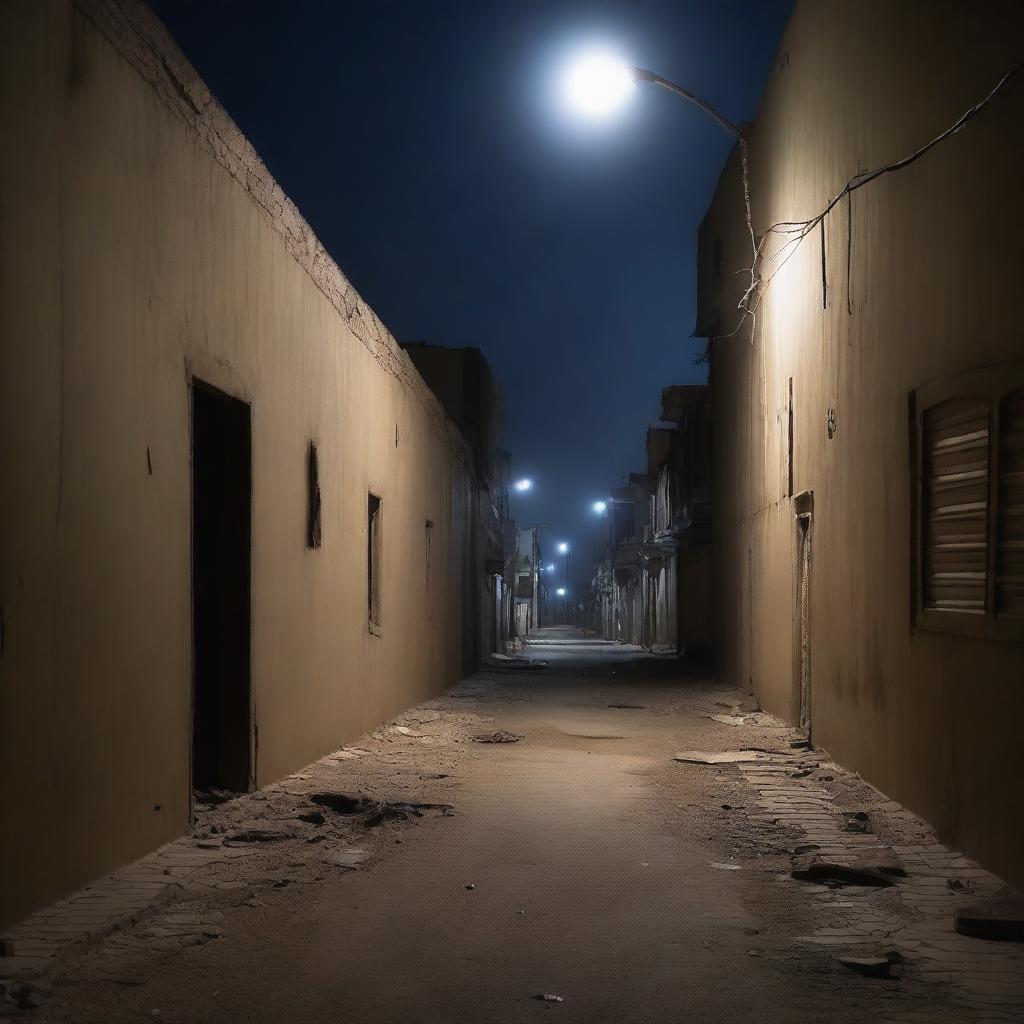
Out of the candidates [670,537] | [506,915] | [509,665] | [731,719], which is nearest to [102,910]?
[506,915]

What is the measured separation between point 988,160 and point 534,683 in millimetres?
14660

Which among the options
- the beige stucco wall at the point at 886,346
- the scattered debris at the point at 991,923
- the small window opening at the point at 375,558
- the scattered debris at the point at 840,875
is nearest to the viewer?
the scattered debris at the point at 991,923

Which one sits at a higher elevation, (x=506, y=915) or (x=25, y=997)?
(x=25, y=997)

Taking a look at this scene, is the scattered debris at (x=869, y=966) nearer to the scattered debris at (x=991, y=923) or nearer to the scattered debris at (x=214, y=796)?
the scattered debris at (x=991, y=923)

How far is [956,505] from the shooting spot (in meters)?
6.45

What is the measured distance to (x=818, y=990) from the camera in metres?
3.94

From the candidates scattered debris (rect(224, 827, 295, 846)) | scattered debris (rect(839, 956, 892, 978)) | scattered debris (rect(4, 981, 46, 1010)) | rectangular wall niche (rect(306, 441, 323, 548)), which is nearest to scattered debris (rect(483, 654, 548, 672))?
rectangular wall niche (rect(306, 441, 323, 548))

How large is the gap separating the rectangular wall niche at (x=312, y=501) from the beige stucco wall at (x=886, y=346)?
444 cm

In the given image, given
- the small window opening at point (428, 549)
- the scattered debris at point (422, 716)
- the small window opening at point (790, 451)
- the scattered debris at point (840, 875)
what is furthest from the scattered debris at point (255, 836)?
the small window opening at point (428, 549)

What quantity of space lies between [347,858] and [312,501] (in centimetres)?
391

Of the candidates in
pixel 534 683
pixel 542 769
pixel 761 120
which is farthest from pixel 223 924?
pixel 534 683

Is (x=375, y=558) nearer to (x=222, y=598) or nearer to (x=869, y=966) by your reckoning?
(x=222, y=598)

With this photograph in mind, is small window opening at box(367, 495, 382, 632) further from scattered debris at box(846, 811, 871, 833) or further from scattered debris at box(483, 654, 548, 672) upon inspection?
scattered debris at box(483, 654, 548, 672)

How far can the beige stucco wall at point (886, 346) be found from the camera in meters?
5.70
